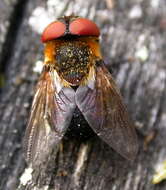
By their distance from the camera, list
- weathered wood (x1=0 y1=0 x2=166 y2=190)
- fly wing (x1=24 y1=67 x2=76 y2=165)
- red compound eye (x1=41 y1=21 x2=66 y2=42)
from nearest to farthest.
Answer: fly wing (x1=24 y1=67 x2=76 y2=165) → weathered wood (x1=0 y1=0 x2=166 y2=190) → red compound eye (x1=41 y1=21 x2=66 y2=42)

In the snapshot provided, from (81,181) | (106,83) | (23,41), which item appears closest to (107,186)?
(81,181)

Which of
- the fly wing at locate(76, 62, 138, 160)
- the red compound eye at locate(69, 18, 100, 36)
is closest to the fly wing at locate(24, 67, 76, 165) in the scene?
the fly wing at locate(76, 62, 138, 160)

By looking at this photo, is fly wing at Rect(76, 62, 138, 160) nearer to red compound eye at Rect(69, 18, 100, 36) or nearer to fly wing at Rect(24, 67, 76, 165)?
fly wing at Rect(24, 67, 76, 165)

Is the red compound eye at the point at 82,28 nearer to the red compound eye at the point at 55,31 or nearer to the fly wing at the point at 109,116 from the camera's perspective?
the red compound eye at the point at 55,31

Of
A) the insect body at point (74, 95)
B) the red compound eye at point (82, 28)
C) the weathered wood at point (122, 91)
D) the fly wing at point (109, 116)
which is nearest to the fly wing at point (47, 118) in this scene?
the insect body at point (74, 95)

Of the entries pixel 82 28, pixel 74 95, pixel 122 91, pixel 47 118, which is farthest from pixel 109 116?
pixel 82 28

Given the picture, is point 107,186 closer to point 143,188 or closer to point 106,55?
point 143,188
